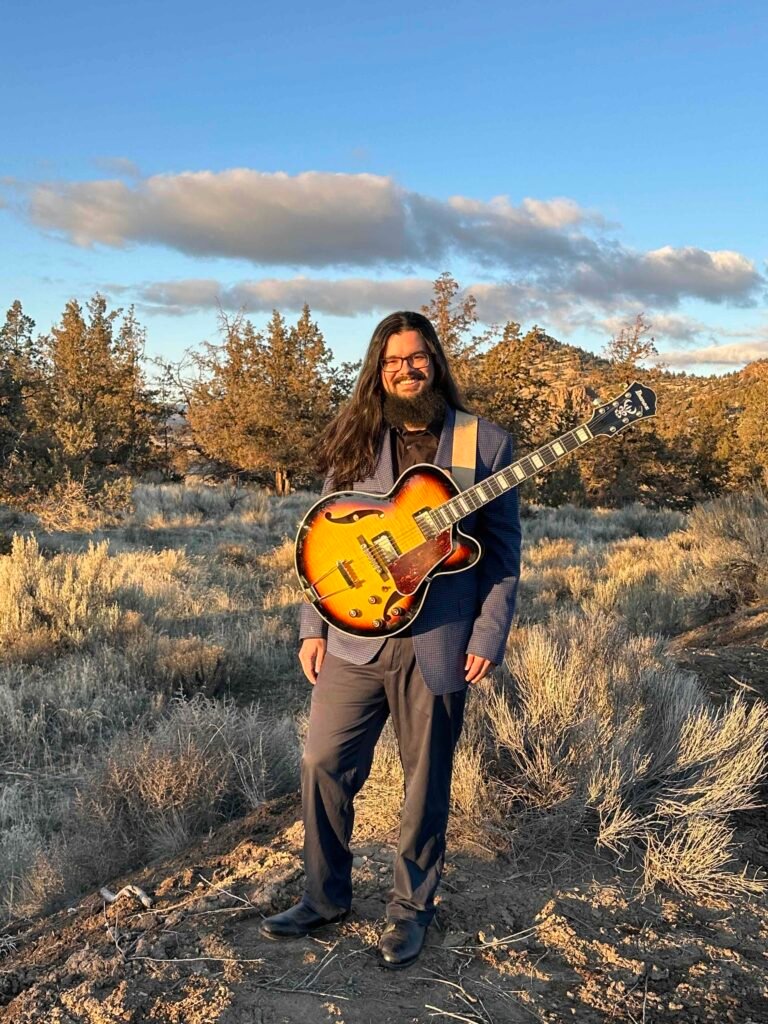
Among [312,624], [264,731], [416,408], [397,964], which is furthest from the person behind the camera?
[264,731]

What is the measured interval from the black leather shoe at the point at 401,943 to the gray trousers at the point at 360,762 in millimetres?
34

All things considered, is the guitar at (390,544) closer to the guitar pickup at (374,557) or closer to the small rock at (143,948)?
the guitar pickup at (374,557)

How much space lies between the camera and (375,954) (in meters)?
2.66

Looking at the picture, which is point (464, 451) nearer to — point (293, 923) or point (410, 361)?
point (410, 361)

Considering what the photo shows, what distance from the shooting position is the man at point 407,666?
2695mm

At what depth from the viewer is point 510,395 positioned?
1636 cm

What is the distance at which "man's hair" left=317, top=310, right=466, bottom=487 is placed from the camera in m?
2.86

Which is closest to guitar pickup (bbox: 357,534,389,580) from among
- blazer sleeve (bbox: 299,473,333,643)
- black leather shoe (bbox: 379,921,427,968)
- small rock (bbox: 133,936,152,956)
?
blazer sleeve (bbox: 299,473,333,643)

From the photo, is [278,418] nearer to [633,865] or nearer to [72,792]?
[72,792]

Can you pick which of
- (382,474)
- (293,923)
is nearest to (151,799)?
(293,923)

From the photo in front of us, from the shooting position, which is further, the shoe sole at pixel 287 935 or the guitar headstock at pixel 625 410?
the guitar headstock at pixel 625 410

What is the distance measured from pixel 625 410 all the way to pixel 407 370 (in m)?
0.90

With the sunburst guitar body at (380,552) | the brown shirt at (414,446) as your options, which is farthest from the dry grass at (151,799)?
the brown shirt at (414,446)

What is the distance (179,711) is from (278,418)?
16627mm
